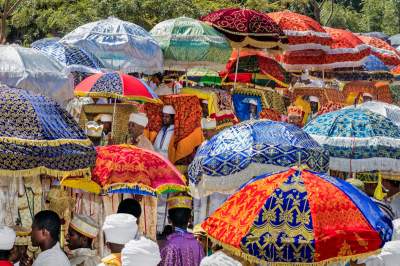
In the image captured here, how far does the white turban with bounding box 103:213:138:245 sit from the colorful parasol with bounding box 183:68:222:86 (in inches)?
370

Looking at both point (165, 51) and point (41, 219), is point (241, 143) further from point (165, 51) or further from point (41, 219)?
point (165, 51)

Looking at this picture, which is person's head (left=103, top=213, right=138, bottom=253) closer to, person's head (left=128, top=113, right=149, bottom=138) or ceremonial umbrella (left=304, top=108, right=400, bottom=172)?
ceremonial umbrella (left=304, top=108, right=400, bottom=172)

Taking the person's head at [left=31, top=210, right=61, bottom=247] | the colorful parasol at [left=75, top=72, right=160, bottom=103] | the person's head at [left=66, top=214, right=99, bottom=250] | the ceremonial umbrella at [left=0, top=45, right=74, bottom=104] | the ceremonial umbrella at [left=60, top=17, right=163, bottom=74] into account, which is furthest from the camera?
the ceremonial umbrella at [left=60, top=17, right=163, bottom=74]

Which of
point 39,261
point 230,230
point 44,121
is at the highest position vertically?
point 44,121

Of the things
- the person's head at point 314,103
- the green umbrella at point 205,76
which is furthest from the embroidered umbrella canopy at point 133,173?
the person's head at point 314,103

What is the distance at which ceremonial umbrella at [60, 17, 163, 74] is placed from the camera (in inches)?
505

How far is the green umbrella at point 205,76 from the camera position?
16891 mm

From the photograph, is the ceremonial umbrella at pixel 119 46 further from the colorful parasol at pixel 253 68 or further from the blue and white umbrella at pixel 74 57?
the colorful parasol at pixel 253 68

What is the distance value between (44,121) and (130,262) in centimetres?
128

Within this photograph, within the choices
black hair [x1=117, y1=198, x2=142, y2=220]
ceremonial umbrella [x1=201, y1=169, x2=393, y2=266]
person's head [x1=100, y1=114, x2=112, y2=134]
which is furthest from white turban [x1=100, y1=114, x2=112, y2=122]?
ceremonial umbrella [x1=201, y1=169, x2=393, y2=266]

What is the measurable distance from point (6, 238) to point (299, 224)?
2.10m

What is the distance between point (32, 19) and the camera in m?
23.8

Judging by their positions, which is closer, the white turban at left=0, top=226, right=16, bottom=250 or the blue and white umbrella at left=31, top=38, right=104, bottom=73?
the white turban at left=0, top=226, right=16, bottom=250

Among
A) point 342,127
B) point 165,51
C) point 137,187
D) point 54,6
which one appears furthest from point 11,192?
point 54,6
